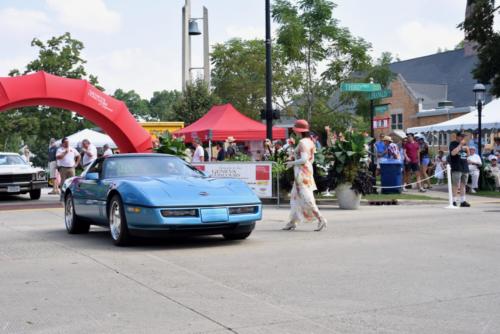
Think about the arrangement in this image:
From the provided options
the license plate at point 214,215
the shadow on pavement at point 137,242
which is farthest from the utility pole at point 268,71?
the license plate at point 214,215

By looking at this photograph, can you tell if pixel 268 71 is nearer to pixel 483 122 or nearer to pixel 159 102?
pixel 483 122

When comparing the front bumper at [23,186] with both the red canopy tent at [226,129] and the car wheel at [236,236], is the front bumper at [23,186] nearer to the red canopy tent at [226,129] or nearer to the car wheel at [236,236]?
the red canopy tent at [226,129]

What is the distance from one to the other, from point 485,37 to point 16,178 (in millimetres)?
18305

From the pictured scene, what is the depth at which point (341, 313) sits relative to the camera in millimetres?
5355

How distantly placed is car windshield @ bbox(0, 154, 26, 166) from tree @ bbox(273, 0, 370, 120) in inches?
597

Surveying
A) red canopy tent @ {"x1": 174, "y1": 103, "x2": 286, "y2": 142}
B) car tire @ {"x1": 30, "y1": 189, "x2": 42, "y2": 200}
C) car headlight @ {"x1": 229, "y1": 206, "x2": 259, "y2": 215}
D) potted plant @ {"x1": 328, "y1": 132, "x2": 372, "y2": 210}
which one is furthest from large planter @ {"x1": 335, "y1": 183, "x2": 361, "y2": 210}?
red canopy tent @ {"x1": 174, "y1": 103, "x2": 286, "y2": 142}

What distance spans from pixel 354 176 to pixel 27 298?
11195 millimetres

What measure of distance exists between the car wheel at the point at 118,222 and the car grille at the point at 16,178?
11555 mm

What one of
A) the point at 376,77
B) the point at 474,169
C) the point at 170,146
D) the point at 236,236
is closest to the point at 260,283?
the point at 236,236

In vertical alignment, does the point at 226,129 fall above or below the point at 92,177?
above

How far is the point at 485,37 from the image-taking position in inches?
1075

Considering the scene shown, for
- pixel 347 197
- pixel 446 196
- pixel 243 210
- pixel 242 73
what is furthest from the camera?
pixel 242 73

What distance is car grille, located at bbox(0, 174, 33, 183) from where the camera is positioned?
20.0 meters

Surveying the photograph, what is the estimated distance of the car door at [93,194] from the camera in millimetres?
9914
